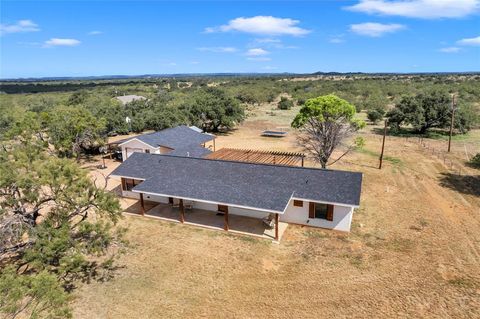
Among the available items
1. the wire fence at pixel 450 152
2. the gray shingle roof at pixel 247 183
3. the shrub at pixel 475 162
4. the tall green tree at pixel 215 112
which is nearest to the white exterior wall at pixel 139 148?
the gray shingle roof at pixel 247 183

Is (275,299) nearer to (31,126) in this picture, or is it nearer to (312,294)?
(312,294)

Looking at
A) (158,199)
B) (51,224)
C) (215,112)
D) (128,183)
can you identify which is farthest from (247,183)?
(215,112)

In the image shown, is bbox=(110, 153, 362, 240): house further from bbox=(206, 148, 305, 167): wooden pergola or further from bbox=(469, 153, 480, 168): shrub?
bbox=(469, 153, 480, 168): shrub

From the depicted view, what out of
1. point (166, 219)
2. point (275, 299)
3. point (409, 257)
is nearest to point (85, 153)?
point (166, 219)

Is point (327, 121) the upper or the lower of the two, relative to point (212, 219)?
upper

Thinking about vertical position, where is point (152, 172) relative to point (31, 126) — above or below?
below

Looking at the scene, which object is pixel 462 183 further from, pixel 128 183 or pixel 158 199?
pixel 128 183
